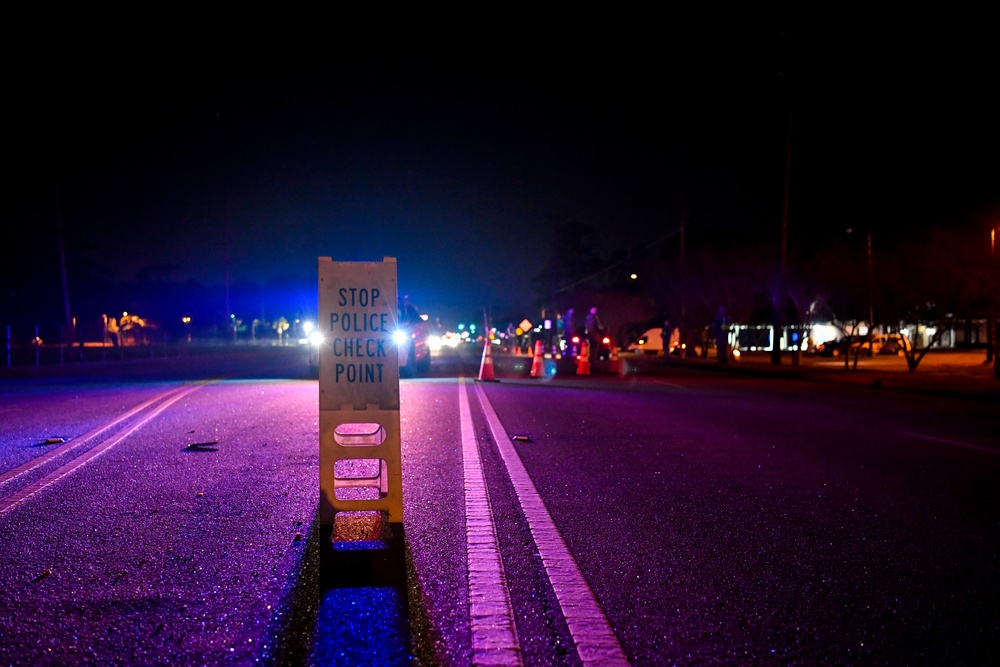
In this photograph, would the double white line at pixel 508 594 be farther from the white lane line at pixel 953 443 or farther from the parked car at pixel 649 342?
the parked car at pixel 649 342

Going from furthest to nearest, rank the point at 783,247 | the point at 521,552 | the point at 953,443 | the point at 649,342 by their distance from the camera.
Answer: the point at 649,342 < the point at 783,247 < the point at 953,443 < the point at 521,552

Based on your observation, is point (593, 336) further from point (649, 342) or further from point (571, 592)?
point (649, 342)

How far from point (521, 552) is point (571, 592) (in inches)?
33.3

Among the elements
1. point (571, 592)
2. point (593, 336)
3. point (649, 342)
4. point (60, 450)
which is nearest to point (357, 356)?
point (571, 592)

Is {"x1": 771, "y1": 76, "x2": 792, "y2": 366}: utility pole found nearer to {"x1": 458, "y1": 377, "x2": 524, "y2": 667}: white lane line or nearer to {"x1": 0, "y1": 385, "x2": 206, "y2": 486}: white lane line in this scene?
{"x1": 0, "y1": 385, "x2": 206, "y2": 486}: white lane line

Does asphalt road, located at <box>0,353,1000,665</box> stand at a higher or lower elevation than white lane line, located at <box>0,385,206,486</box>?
lower

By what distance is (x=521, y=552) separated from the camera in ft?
17.6

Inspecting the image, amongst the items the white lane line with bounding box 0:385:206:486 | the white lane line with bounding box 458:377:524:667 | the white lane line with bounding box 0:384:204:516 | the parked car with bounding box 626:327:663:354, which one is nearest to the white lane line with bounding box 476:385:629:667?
the white lane line with bounding box 458:377:524:667

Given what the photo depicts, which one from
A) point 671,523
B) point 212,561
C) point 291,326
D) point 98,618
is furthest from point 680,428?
point 291,326

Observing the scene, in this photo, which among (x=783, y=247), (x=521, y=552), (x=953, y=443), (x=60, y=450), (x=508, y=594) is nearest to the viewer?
(x=508, y=594)

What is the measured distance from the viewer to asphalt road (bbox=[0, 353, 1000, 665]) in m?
3.90

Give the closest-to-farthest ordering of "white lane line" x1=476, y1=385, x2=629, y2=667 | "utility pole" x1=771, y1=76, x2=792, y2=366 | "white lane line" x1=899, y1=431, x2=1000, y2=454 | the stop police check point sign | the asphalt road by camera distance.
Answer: "white lane line" x1=476, y1=385, x2=629, y2=667 < the asphalt road < the stop police check point sign < "white lane line" x1=899, y1=431, x2=1000, y2=454 < "utility pole" x1=771, y1=76, x2=792, y2=366

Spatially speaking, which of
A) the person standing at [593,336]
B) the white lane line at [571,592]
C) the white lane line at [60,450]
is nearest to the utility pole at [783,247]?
the person standing at [593,336]

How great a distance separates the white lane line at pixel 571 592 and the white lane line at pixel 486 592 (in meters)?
0.28
